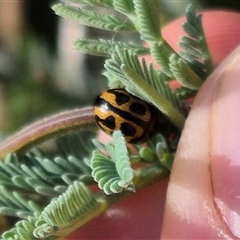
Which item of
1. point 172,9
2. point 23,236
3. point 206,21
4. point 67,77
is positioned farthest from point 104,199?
point 67,77

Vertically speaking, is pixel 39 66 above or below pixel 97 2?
below

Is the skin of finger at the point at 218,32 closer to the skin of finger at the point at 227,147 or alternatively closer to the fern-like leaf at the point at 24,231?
the skin of finger at the point at 227,147

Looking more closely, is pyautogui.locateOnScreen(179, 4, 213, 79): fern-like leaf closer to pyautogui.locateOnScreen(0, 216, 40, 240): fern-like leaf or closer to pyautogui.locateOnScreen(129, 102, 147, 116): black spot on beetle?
pyautogui.locateOnScreen(129, 102, 147, 116): black spot on beetle

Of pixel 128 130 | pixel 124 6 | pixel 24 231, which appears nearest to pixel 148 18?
pixel 124 6

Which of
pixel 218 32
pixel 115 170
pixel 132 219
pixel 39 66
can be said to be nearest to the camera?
pixel 115 170

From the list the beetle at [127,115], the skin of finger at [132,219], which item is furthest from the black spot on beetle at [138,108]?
the skin of finger at [132,219]

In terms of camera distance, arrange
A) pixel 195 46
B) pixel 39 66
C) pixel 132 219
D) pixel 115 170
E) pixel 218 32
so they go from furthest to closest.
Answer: pixel 39 66, pixel 218 32, pixel 132 219, pixel 195 46, pixel 115 170

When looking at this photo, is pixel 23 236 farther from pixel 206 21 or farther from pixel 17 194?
pixel 206 21

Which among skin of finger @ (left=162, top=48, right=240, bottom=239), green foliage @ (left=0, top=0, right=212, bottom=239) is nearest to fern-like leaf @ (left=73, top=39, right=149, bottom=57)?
green foliage @ (left=0, top=0, right=212, bottom=239)

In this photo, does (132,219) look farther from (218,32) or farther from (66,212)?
(218,32)
